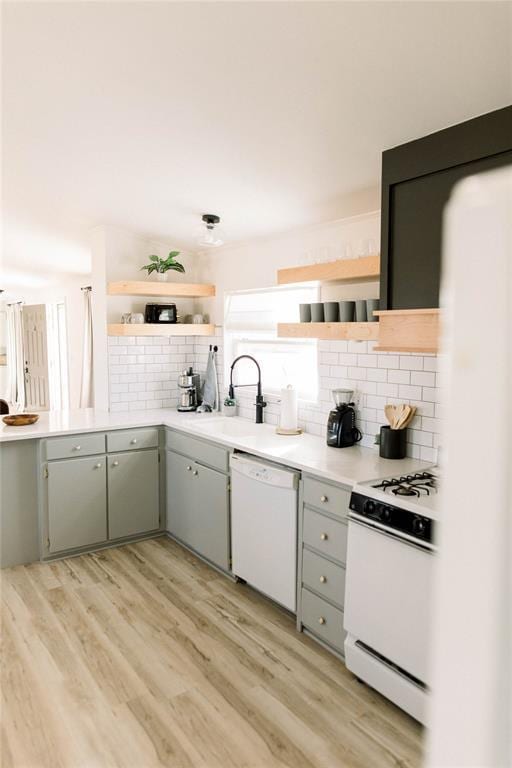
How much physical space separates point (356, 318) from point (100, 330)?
2.35m

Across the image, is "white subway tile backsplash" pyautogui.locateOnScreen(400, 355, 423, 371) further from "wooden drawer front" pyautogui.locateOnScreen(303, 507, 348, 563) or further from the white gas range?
"wooden drawer front" pyautogui.locateOnScreen(303, 507, 348, 563)

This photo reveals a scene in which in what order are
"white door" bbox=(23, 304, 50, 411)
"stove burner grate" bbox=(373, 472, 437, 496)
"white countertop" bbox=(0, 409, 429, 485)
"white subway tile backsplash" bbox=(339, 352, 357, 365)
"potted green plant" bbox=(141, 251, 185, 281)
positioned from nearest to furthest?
"stove burner grate" bbox=(373, 472, 437, 496) → "white countertop" bbox=(0, 409, 429, 485) → "white subway tile backsplash" bbox=(339, 352, 357, 365) → "potted green plant" bbox=(141, 251, 185, 281) → "white door" bbox=(23, 304, 50, 411)

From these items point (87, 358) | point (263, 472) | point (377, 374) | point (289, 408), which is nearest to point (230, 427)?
point (289, 408)

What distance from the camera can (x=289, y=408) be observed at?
3.54m

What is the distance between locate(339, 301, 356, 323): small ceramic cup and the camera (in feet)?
9.50

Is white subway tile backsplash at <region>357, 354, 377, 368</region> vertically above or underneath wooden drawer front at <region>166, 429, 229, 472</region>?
above

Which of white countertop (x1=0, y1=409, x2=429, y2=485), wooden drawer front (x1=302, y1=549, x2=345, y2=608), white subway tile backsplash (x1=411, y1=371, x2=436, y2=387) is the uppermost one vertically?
white subway tile backsplash (x1=411, y1=371, x2=436, y2=387)

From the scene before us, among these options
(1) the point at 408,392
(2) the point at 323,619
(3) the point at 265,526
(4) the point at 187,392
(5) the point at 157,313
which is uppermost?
(5) the point at 157,313

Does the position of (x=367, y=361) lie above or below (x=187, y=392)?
above

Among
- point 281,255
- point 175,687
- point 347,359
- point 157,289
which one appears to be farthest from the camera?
point 157,289

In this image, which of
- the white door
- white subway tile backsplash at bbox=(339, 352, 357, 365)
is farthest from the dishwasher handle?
the white door

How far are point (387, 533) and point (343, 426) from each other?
3.42 feet

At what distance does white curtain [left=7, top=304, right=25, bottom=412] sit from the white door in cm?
16

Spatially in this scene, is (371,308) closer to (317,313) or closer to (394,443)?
(317,313)
